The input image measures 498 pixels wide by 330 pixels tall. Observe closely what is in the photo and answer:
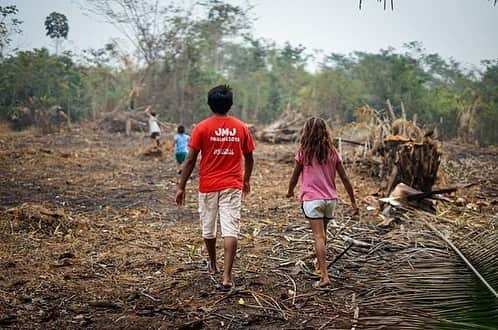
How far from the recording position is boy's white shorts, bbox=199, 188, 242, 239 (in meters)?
4.89

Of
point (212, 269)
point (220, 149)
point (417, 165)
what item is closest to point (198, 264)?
point (212, 269)

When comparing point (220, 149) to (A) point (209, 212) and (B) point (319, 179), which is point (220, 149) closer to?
(A) point (209, 212)

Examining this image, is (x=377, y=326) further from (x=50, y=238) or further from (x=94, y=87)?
(x=94, y=87)

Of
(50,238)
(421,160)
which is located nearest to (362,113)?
(421,160)

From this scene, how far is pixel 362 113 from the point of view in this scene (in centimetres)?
1325

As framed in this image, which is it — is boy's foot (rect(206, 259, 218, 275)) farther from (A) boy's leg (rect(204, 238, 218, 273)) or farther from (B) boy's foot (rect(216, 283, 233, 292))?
(B) boy's foot (rect(216, 283, 233, 292))

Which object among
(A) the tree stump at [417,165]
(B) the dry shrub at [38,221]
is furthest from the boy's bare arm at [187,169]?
(A) the tree stump at [417,165]

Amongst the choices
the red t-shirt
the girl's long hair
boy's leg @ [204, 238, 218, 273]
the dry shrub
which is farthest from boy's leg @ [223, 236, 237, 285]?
the dry shrub

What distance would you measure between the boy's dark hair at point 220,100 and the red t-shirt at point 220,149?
0.07 meters

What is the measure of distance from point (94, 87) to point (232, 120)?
94.4ft

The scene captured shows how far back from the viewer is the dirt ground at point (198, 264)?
392cm

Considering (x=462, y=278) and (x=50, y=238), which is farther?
(x=50, y=238)

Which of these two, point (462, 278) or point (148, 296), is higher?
point (462, 278)

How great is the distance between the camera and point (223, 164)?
491 cm
